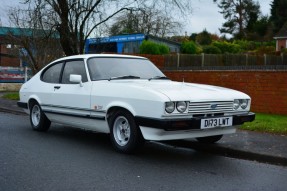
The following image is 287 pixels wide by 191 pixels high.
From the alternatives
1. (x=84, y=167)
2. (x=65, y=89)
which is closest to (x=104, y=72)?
(x=65, y=89)

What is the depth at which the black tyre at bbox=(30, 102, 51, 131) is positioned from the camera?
8.80m

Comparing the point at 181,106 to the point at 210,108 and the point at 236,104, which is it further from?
the point at 236,104

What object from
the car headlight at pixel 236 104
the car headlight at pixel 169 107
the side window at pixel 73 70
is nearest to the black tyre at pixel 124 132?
the car headlight at pixel 169 107

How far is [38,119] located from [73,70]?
67.6 inches

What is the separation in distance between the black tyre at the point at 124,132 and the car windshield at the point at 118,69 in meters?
0.88

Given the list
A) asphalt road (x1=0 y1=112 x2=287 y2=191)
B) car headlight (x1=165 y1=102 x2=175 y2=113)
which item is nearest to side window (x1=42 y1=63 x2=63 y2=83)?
asphalt road (x1=0 y1=112 x2=287 y2=191)

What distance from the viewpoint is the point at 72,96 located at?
7.56 meters

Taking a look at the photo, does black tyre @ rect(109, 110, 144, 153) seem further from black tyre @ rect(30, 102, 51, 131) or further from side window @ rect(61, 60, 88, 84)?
black tyre @ rect(30, 102, 51, 131)

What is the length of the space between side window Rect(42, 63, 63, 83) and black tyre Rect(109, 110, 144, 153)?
2139 millimetres

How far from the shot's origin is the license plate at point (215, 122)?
614 cm

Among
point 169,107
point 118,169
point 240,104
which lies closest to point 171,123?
point 169,107

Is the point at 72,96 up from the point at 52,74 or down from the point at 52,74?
down

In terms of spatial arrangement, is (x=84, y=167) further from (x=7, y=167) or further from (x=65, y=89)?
(x=65, y=89)

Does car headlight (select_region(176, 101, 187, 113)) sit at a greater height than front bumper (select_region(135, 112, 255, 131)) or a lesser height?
greater
